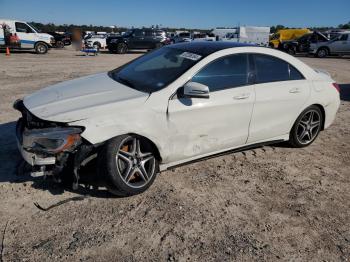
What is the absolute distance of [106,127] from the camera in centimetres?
326

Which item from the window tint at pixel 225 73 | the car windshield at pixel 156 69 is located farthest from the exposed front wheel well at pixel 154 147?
the window tint at pixel 225 73

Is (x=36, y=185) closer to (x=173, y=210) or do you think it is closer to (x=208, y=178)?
(x=173, y=210)

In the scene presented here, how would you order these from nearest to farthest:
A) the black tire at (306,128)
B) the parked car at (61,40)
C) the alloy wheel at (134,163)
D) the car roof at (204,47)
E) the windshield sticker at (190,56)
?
the alloy wheel at (134,163), the windshield sticker at (190,56), the car roof at (204,47), the black tire at (306,128), the parked car at (61,40)

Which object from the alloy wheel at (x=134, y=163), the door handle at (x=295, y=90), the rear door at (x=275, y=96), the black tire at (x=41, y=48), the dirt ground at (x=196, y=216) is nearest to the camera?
the dirt ground at (x=196, y=216)

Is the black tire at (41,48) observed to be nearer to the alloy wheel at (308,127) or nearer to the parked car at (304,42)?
the alloy wheel at (308,127)

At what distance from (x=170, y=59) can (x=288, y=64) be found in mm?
1695

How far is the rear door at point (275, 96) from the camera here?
4.34 meters

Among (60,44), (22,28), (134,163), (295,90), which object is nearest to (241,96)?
(295,90)

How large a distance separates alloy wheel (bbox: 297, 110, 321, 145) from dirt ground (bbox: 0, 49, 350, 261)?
54 cm

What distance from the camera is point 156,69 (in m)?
4.28

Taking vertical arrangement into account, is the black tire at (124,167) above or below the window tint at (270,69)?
below

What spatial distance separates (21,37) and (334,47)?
21.8 meters

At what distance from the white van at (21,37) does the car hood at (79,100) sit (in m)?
18.0

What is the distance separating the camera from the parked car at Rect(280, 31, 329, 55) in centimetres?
2610
